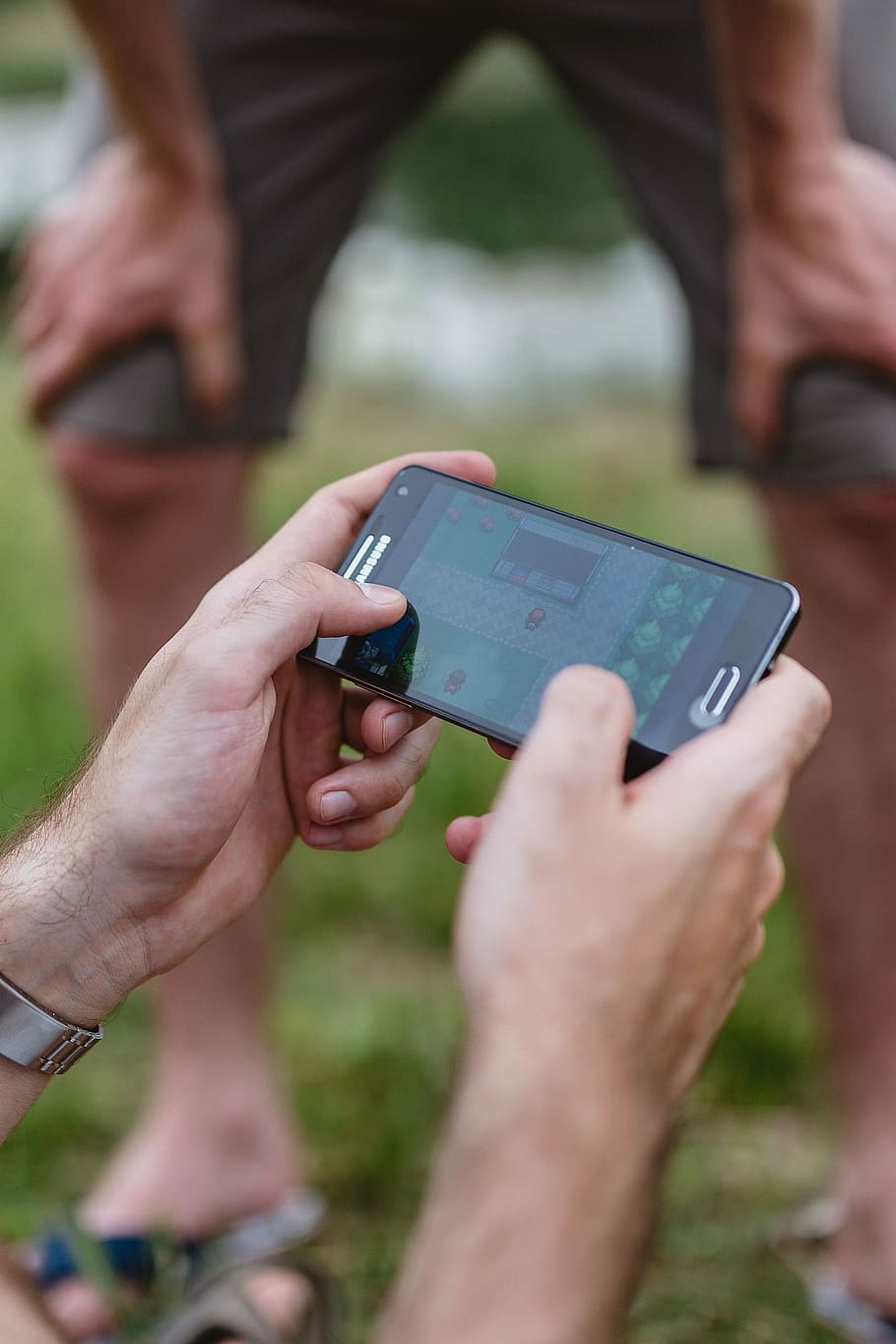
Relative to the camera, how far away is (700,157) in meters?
1.38

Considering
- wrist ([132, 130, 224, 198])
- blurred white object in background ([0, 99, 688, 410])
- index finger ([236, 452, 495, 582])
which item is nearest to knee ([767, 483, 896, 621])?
index finger ([236, 452, 495, 582])

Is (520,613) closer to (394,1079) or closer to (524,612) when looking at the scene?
(524,612)

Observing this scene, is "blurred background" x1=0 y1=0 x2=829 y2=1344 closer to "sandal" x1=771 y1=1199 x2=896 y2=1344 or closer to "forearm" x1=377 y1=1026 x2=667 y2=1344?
"sandal" x1=771 y1=1199 x2=896 y2=1344

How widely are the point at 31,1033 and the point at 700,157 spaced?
100 cm

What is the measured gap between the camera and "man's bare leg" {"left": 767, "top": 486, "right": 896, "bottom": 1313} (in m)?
1.33

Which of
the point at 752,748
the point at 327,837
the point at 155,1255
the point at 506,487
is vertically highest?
the point at 752,748

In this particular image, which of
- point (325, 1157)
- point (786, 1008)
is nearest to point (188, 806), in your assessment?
point (325, 1157)

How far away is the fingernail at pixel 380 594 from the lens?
0.93 metres

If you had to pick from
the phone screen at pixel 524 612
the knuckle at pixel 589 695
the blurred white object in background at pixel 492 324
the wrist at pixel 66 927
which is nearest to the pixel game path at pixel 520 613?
the phone screen at pixel 524 612

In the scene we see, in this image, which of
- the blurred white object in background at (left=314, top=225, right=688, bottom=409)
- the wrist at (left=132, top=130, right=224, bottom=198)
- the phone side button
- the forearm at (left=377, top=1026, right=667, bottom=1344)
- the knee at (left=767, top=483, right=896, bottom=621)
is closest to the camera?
the forearm at (left=377, top=1026, right=667, bottom=1344)

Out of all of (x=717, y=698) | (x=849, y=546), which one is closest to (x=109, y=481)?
(x=849, y=546)

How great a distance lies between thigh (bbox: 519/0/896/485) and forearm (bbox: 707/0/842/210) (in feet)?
0.26

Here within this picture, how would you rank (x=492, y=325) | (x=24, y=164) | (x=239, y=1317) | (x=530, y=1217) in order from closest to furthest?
(x=530, y=1217) < (x=239, y=1317) < (x=492, y=325) < (x=24, y=164)

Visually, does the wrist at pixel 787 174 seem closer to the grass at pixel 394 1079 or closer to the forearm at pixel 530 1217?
the grass at pixel 394 1079
